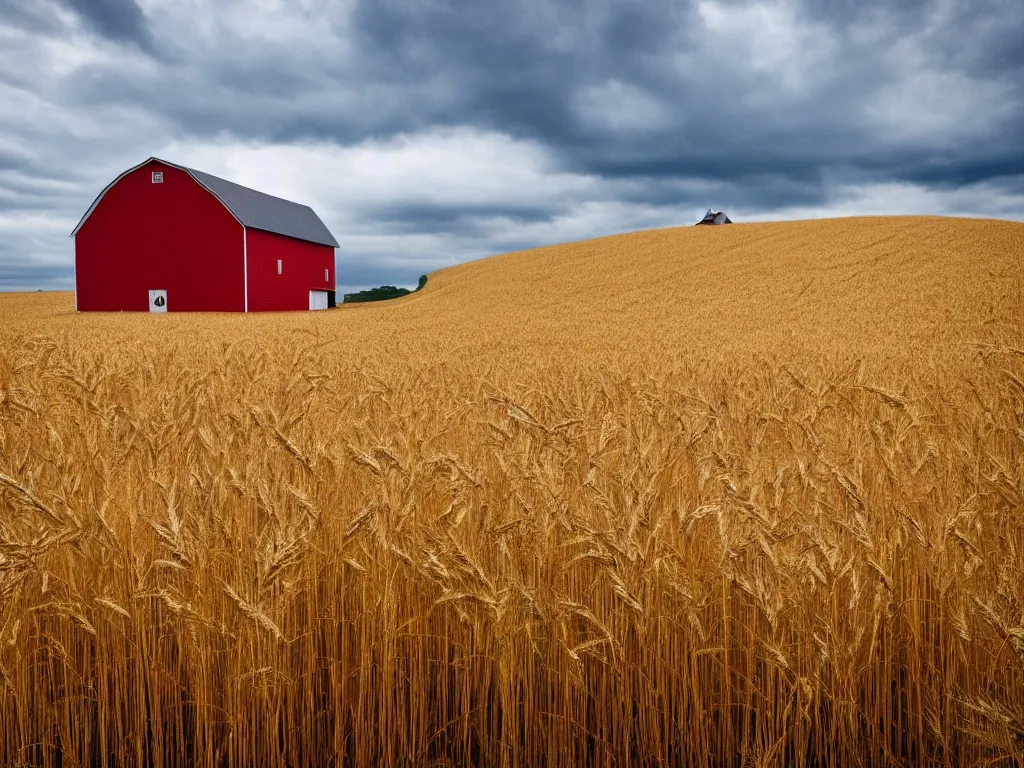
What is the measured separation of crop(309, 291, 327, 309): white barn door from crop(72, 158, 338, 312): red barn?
6067 millimetres

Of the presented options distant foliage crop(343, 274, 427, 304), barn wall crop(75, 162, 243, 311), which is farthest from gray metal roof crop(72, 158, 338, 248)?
distant foliage crop(343, 274, 427, 304)

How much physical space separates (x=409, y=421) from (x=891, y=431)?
293 centimetres

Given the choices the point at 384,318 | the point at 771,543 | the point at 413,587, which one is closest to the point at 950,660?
the point at 771,543

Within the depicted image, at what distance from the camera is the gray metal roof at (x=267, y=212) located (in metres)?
31.7

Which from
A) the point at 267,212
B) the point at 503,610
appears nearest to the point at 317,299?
the point at 267,212

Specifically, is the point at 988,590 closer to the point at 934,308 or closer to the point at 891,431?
the point at 891,431

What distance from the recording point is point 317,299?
40.6 meters

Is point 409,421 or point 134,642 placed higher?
point 409,421

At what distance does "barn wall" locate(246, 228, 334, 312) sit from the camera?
32562mm

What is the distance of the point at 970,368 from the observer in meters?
7.77

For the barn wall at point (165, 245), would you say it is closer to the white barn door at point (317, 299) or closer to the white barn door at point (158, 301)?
the white barn door at point (158, 301)

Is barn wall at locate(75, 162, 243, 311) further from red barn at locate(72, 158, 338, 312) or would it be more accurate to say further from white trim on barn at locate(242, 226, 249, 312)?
white trim on barn at locate(242, 226, 249, 312)

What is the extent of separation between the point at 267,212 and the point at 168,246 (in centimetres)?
555

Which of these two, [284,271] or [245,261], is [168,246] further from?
[284,271]
